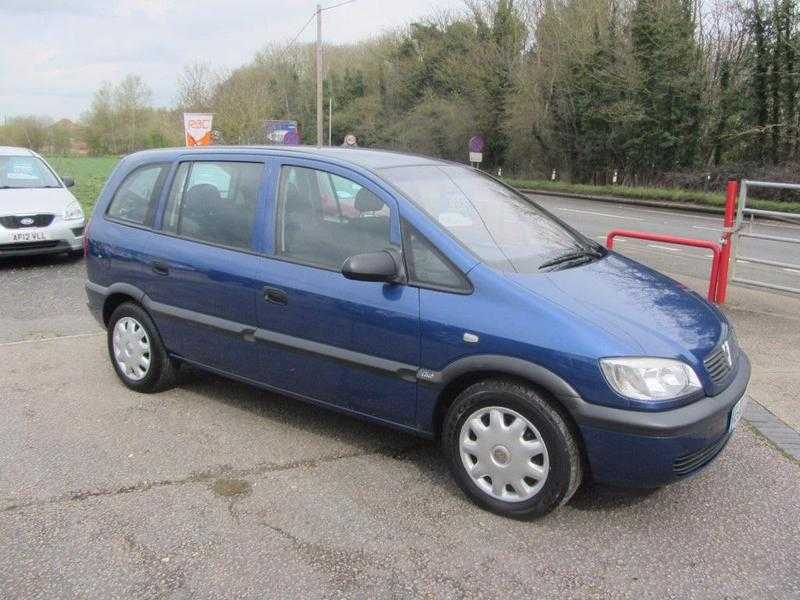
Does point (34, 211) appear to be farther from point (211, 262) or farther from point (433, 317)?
point (433, 317)

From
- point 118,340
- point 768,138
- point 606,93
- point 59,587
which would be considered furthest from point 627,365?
point 606,93

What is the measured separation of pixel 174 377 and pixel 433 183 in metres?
2.31

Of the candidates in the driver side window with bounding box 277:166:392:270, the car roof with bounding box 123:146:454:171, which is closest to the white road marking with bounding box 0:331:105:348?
the car roof with bounding box 123:146:454:171

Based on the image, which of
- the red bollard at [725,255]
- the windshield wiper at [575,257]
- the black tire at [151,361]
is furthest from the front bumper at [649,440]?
the red bollard at [725,255]

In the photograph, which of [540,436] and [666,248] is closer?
[540,436]

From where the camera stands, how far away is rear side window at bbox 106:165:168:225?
189 inches

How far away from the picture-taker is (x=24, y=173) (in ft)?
34.5

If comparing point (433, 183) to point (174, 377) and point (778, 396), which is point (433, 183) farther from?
point (778, 396)

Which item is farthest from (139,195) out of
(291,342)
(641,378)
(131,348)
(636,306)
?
(641,378)

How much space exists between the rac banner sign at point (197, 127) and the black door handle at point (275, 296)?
16.3m

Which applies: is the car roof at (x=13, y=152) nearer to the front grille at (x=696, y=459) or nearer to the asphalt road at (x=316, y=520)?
the asphalt road at (x=316, y=520)

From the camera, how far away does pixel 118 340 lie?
5000 mm

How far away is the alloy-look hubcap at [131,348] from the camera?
4.84 metres

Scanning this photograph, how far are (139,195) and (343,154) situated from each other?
1.65m
